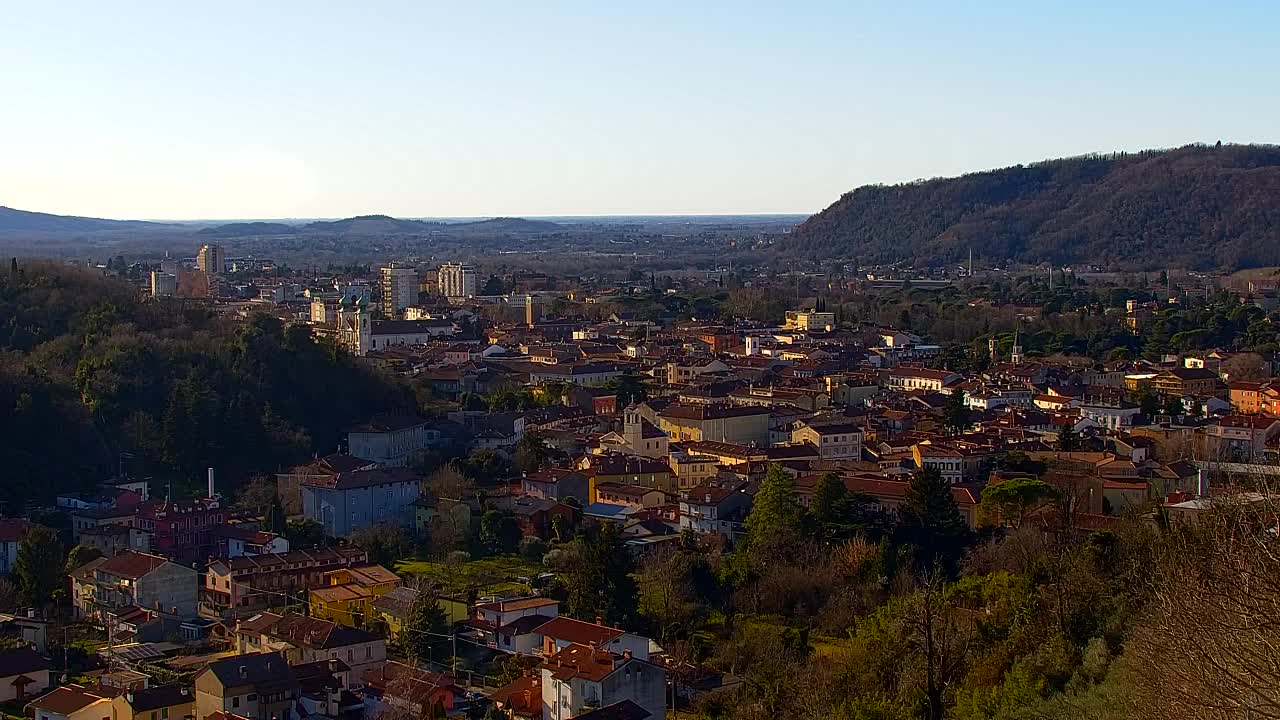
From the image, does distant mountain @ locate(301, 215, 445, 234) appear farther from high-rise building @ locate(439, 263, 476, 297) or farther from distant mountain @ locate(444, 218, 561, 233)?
high-rise building @ locate(439, 263, 476, 297)

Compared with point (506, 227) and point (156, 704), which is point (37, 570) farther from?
point (506, 227)

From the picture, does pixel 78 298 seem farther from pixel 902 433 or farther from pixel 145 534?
→ pixel 902 433

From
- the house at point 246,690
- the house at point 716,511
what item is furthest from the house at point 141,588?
the house at point 716,511

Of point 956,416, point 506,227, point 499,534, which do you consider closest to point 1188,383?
point 956,416

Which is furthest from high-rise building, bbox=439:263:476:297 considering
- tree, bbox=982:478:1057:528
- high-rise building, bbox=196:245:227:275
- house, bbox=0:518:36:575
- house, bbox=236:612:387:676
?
house, bbox=236:612:387:676

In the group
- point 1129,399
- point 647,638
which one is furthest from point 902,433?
point 647,638

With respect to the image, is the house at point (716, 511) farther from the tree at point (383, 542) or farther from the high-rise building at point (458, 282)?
the high-rise building at point (458, 282)

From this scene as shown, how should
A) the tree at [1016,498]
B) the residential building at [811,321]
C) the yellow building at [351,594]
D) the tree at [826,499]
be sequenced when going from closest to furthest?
the yellow building at [351,594]
the tree at [826,499]
the tree at [1016,498]
the residential building at [811,321]
